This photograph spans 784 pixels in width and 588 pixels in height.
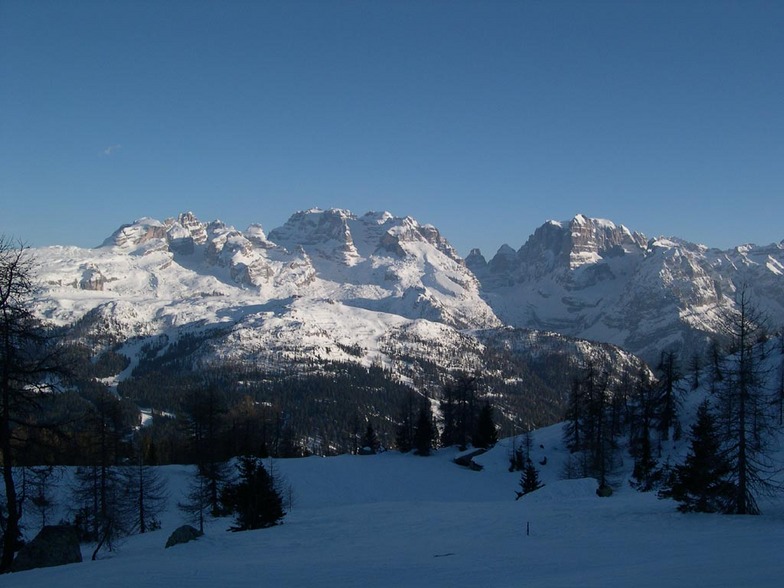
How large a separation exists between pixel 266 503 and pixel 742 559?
25.8 metres

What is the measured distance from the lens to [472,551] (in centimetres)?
2259

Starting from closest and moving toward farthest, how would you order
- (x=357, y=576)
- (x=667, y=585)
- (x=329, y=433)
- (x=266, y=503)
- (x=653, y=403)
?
1. (x=667, y=585)
2. (x=357, y=576)
3. (x=266, y=503)
4. (x=653, y=403)
5. (x=329, y=433)

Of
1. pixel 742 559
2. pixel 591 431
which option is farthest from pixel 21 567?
pixel 591 431

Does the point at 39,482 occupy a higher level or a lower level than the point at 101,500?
higher

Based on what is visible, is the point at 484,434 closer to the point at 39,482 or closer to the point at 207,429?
the point at 207,429

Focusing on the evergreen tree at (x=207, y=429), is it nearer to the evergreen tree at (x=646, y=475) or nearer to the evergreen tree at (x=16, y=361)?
the evergreen tree at (x=16, y=361)

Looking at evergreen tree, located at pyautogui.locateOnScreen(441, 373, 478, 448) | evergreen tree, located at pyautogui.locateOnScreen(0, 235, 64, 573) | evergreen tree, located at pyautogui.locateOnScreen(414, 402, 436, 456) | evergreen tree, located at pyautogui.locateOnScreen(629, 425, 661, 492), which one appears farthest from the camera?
evergreen tree, located at pyautogui.locateOnScreen(441, 373, 478, 448)

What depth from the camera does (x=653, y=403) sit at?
221ft

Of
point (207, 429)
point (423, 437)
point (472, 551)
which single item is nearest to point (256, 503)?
point (207, 429)

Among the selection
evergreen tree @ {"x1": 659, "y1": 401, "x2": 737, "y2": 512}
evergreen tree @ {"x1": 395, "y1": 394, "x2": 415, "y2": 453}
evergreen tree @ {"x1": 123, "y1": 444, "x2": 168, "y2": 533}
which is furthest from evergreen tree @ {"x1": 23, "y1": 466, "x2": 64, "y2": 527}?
evergreen tree @ {"x1": 395, "y1": 394, "x2": 415, "y2": 453}

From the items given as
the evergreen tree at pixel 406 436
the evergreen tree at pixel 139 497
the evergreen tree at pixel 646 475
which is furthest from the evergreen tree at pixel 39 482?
the evergreen tree at pixel 406 436

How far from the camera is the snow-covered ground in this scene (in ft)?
55.9

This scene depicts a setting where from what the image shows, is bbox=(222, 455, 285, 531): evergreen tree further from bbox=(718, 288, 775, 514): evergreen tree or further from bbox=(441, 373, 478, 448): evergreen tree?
bbox=(441, 373, 478, 448): evergreen tree

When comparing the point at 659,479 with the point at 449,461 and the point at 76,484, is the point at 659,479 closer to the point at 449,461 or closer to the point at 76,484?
the point at 449,461
